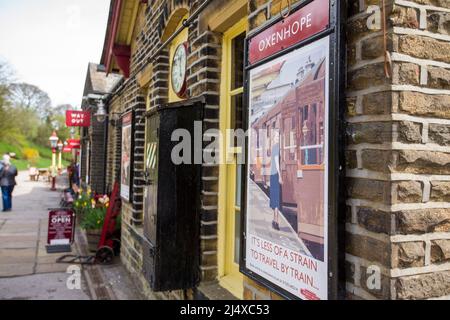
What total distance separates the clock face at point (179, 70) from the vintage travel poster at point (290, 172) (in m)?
1.85

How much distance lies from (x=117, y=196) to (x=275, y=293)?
5.37 metres

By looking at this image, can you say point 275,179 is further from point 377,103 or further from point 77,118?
point 77,118

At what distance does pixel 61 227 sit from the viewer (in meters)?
6.77

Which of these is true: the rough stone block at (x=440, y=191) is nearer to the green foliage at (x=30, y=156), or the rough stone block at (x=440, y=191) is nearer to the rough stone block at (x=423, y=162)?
the rough stone block at (x=423, y=162)

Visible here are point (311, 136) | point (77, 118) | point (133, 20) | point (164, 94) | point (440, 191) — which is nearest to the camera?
point (440, 191)

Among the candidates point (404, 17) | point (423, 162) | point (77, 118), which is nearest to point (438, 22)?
point (404, 17)

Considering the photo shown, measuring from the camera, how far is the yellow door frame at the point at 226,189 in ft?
10.3

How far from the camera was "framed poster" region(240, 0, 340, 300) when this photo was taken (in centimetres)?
155

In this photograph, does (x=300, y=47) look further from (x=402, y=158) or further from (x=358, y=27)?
(x=402, y=158)

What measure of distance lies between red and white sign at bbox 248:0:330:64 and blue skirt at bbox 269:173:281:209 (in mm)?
641

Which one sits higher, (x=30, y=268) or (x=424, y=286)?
(x=424, y=286)

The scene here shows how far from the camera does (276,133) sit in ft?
6.30

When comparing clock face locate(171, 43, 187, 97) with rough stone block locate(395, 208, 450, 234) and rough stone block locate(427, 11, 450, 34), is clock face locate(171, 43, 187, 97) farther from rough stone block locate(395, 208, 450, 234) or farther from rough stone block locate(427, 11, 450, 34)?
rough stone block locate(395, 208, 450, 234)

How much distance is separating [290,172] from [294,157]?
0.26 feet
